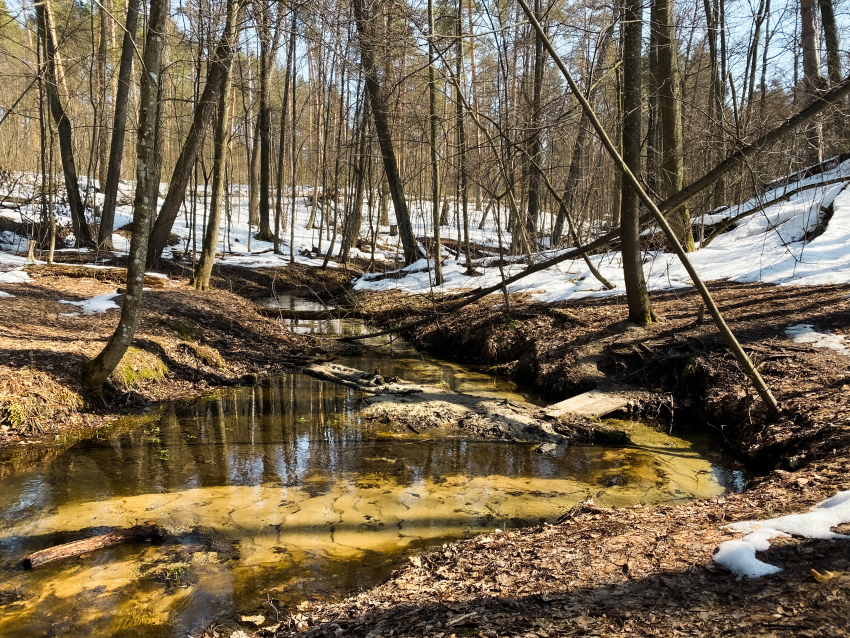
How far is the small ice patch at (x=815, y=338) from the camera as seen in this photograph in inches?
273

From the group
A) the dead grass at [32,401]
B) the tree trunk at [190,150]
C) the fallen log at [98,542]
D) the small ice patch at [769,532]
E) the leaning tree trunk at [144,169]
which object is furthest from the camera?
the tree trunk at [190,150]

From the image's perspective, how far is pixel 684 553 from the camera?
323cm

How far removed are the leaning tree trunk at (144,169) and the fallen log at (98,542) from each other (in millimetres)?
2906

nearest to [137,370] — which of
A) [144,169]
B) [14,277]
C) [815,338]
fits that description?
[144,169]

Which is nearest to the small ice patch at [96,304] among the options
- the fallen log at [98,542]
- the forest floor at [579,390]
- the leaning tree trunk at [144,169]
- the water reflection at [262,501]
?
the forest floor at [579,390]

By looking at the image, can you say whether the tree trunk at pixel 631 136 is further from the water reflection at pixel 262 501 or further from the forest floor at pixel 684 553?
the water reflection at pixel 262 501

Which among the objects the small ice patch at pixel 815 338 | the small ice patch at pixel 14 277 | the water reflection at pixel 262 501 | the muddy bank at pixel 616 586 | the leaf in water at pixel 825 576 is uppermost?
the small ice patch at pixel 14 277

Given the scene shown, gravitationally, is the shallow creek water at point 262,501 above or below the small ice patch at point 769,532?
below

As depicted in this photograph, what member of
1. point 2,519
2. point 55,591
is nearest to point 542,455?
point 55,591

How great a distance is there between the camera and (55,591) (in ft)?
12.3

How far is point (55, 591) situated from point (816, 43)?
19.3 meters

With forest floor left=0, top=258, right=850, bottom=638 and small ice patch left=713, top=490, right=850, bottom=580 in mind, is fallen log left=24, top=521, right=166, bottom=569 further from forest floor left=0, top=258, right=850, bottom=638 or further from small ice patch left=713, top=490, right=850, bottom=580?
small ice patch left=713, top=490, right=850, bottom=580

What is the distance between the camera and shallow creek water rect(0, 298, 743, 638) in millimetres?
3760

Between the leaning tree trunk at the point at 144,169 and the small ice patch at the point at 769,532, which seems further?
the leaning tree trunk at the point at 144,169
